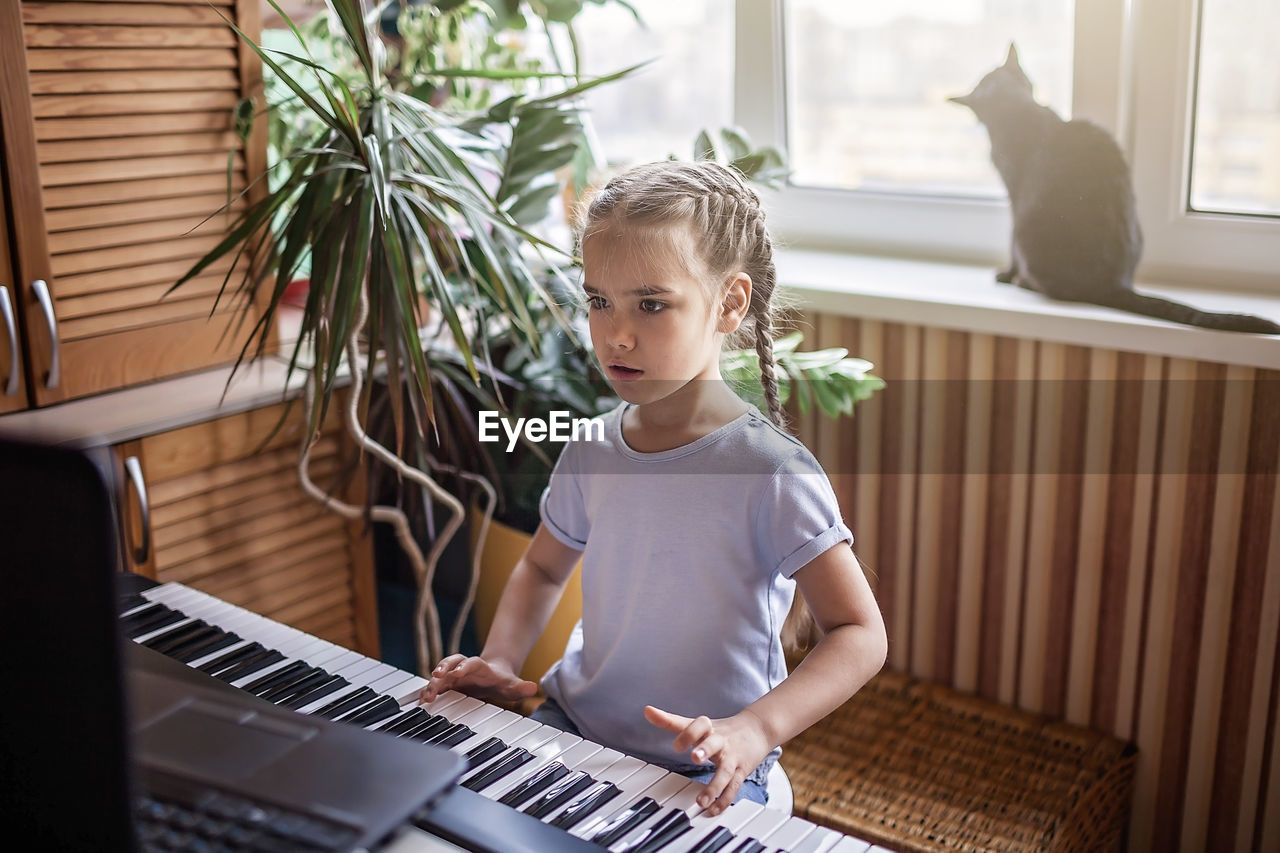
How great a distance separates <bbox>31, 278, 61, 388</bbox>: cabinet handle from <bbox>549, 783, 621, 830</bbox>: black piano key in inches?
41.8

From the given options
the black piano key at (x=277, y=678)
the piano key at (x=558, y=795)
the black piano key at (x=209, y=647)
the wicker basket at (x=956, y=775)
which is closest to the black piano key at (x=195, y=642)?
the black piano key at (x=209, y=647)

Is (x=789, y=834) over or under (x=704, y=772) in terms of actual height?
over

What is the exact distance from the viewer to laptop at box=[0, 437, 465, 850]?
60 cm

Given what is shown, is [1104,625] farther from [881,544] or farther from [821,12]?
[821,12]

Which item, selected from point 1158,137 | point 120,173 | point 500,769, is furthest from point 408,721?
point 1158,137

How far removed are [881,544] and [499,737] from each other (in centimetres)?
108

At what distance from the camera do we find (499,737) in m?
1.04

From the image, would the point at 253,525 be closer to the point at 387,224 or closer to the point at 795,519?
the point at 387,224

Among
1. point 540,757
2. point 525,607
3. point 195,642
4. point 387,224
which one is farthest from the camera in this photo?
point 387,224

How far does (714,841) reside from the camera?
0.89 m

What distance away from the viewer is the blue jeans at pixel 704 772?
117cm

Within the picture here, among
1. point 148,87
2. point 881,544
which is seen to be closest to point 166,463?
point 148,87

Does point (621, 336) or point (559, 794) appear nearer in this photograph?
point (559, 794)

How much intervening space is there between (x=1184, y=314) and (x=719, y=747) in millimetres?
1023
